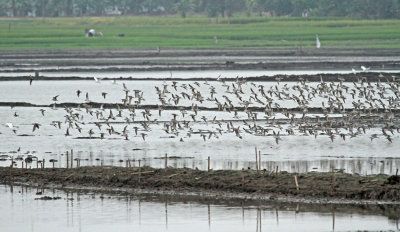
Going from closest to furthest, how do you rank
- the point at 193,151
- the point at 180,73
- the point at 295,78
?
the point at 193,151 → the point at 295,78 → the point at 180,73

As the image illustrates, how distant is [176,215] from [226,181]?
2.79 meters

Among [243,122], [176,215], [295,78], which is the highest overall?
[295,78]

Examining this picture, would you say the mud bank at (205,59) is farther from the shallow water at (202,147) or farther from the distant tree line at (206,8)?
the distant tree line at (206,8)

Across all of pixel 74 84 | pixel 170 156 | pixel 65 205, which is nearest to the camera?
pixel 65 205

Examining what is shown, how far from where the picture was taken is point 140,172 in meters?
27.3

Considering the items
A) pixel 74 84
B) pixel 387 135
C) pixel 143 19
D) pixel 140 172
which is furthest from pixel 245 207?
pixel 143 19

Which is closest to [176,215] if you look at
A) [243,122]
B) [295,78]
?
[243,122]

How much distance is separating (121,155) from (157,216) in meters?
10.9

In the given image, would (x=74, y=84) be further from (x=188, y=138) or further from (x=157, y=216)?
(x=157, y=216)

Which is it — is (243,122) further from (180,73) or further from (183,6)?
(183,6)

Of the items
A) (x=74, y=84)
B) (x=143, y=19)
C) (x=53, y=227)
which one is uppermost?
(x=143, y=19)

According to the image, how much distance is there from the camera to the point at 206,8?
512 feet

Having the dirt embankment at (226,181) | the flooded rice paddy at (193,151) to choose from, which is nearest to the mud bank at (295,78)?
the flooded rice paddy at (193,151)

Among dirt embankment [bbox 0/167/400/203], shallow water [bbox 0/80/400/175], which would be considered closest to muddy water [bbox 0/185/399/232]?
dirt embankment [bbox 0/167/400/203]
